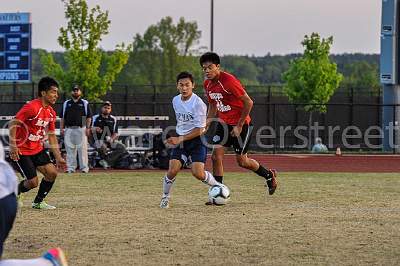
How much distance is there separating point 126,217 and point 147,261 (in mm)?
3638

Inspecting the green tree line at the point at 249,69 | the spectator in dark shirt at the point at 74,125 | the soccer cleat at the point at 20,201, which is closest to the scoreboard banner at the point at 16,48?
the spectator in dark shirt at the point at 74,125

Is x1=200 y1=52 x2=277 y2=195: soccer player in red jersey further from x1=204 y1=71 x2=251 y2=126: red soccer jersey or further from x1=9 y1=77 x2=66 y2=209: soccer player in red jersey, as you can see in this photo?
x1=9 y1=77 x2=66 y2=209: soccer player in red jersey

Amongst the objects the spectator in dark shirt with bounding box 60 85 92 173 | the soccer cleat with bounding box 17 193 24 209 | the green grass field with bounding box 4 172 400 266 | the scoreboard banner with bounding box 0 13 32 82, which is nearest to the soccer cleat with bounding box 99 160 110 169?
the spectator in dark shirt with bounding box 60 85 92 173

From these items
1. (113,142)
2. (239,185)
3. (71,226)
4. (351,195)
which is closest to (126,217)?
(71,226)

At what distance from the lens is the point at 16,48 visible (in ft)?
105

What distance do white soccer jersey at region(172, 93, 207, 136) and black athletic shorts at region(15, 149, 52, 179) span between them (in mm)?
1888

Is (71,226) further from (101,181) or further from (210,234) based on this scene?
(101,181)

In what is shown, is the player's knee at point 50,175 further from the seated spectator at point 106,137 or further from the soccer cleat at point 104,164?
the soccer cleat at point 104,164

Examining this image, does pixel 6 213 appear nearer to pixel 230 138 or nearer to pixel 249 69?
pixel 230 138

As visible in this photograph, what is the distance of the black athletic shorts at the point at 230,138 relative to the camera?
14.7 meters

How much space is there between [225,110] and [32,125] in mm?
2950

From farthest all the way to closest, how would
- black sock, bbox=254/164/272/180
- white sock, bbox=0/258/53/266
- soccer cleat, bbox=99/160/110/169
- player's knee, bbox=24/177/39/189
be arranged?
soccer cleat, bbox=99/160/110/169, black sock, bbox=254/164/272/180, player's knee, bbox=24/177/39/189, white sock, bbox=0/258/53/266

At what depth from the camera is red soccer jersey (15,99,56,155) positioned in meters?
13.3

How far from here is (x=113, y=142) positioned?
25016mm
